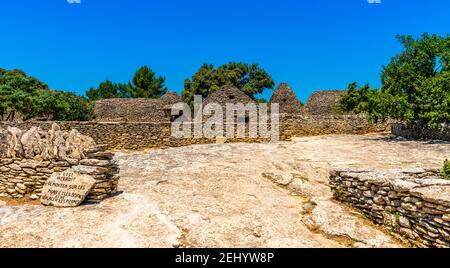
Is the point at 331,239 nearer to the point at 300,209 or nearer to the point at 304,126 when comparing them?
the point at 300,209

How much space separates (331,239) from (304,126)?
19.6 m

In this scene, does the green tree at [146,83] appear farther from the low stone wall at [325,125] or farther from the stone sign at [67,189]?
the stone sign at [67,189]

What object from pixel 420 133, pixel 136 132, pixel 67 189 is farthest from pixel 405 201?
pixel 420 133

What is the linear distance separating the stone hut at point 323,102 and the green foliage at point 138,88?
38553 millimetres

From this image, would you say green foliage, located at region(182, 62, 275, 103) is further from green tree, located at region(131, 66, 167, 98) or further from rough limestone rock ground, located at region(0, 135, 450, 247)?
rough limestone rock ground, located at region(0, 135, 450, 247)

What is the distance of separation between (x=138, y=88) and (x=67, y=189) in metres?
69.4

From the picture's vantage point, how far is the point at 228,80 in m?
55.1

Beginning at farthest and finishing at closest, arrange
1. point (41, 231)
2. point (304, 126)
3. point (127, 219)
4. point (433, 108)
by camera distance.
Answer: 1. point (304, 126)
2. point (433, 108)
3. point (127, 219)
4. point (41, 231)

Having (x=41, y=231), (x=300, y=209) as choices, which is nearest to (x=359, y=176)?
(x=300, y=209)

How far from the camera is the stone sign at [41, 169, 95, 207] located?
26.8ft

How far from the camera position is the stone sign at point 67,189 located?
8.18m

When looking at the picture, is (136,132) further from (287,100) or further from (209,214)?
(287,100)

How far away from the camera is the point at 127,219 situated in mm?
7363

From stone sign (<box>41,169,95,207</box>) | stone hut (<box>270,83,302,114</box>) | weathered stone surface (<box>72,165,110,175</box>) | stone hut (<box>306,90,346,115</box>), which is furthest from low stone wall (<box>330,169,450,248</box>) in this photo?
stone hut (<box>306,90,346,115</box>)
